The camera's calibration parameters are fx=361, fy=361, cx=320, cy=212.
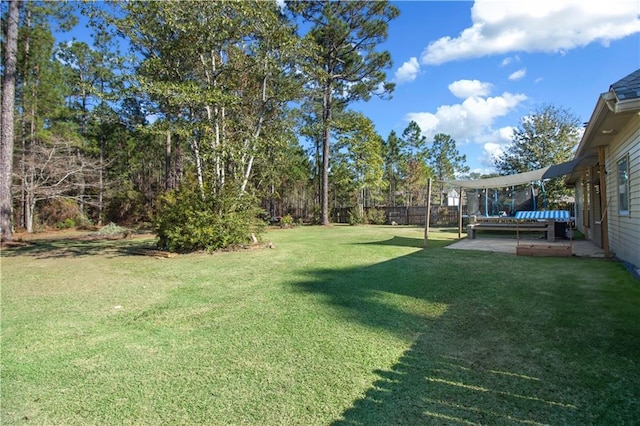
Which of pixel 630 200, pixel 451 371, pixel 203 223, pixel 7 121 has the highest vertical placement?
pixel 7 121

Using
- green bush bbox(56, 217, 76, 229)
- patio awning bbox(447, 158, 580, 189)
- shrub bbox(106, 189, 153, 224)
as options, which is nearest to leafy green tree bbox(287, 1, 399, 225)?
patio awning bbox(447, 158, 580, 189)

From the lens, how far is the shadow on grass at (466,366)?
206 centimetres

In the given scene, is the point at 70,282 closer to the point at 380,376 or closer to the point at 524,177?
the point at 380,376

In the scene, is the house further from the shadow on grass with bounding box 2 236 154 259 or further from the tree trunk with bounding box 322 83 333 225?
the tree trunk with bounding box 322 83 333 225

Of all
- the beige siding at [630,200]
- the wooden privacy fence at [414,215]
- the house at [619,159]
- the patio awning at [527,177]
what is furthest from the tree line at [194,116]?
the beige siding at [630,200]

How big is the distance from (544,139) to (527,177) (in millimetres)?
13808

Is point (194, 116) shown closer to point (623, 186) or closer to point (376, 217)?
point (623, 186)

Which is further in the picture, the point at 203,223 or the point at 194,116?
the point at 194,116

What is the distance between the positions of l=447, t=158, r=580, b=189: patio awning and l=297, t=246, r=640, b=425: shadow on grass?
572 centimetres

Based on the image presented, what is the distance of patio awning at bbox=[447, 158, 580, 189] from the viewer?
352 inches

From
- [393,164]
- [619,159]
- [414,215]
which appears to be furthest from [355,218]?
[619,159]

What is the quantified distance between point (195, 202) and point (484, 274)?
6.66 meters

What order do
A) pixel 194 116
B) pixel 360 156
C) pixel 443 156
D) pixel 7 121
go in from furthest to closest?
pixel 443 156 < pixel 360 156 < pixel 7 121 < pixel 194 116

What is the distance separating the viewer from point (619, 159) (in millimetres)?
6652
